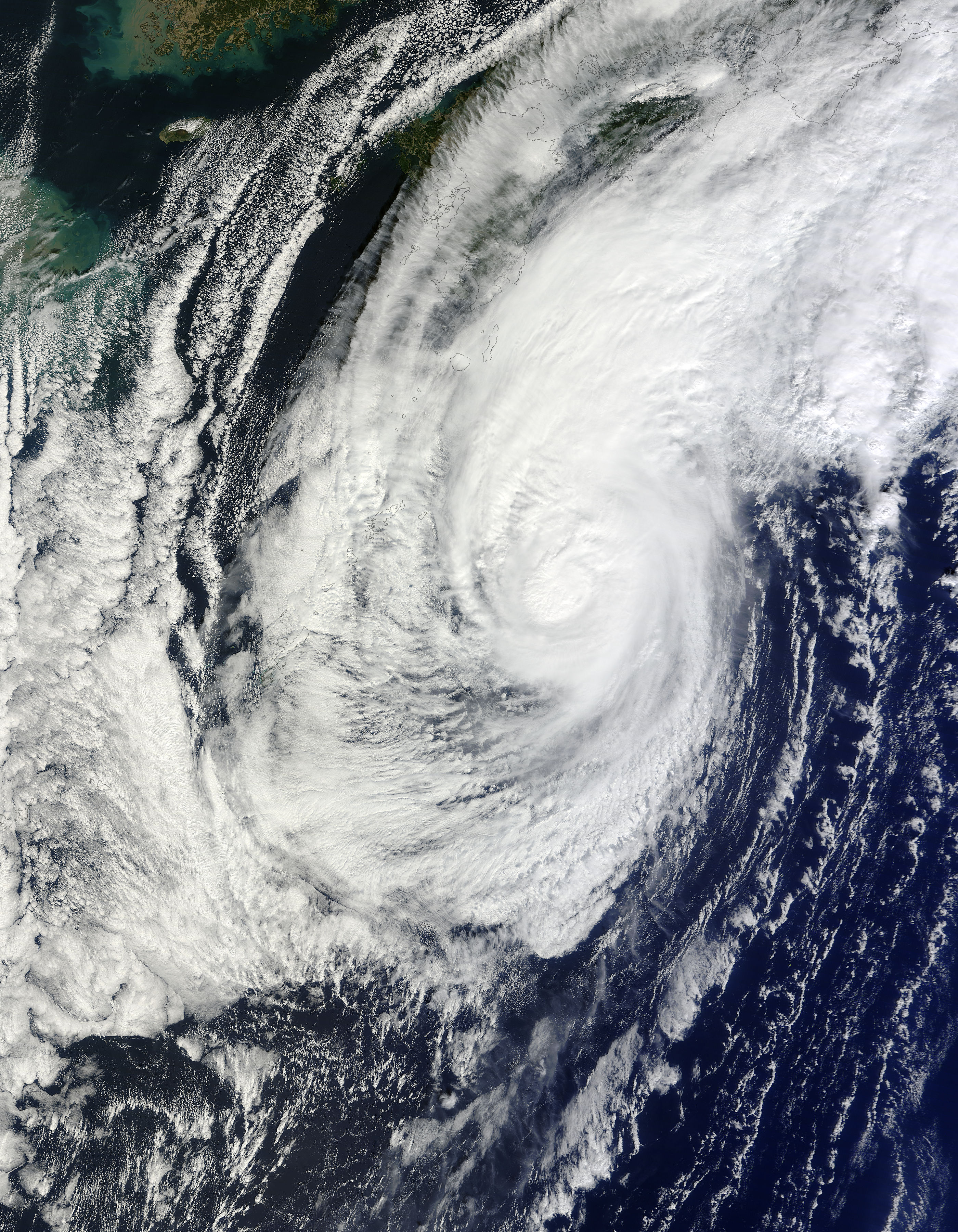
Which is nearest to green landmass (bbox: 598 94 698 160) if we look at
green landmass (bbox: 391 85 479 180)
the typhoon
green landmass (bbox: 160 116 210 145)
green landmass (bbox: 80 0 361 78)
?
the typhoon

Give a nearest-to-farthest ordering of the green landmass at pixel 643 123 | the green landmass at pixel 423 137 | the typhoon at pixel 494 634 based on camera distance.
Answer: the typhoon at pixel 494 634 < the green landmass at pixel 643 123 < the green landmass at pixel 423 137

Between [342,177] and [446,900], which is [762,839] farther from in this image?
[342,177]

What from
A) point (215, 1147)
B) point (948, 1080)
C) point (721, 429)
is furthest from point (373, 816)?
point (948, 1080)

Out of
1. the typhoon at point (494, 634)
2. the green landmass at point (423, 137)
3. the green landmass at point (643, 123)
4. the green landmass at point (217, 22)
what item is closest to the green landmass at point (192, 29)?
the green landmass at point (217, 22)

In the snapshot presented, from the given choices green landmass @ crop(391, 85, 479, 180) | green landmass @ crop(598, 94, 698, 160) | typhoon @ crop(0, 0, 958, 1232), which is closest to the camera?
typhoon @ crop(0, 0, 958, 1232)

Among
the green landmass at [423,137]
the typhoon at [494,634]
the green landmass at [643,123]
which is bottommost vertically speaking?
the typhoon at [494,634]

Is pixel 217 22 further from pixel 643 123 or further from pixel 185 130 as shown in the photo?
pixel 643 123

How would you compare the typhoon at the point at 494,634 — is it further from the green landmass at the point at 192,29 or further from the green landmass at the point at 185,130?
the green landmass at the point at 192,29

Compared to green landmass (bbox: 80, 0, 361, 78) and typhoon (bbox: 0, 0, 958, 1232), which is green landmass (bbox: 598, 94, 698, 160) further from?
green landmass (bbox: 80, 0, 361, 78)
